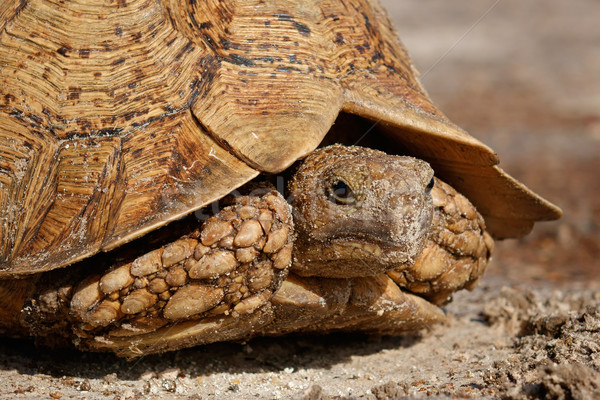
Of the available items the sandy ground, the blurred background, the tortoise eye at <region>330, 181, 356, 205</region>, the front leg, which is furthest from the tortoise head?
the blurred background

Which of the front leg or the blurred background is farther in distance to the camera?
the blurred background

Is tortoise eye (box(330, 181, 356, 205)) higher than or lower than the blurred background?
higher

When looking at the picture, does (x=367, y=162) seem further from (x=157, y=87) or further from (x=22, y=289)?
(x=22, y=289)

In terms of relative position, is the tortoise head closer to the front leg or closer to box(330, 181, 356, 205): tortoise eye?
box(330, 181, 356, 205): tortoise eye

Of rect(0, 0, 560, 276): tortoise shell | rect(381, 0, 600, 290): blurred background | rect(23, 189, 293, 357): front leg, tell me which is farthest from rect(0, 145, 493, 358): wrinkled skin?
rect(381, 0, 600, 290): blurred background

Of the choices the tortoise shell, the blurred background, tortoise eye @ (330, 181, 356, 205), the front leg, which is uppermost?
the tortoise shell

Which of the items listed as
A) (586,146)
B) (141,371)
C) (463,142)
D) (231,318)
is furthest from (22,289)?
(586,146)

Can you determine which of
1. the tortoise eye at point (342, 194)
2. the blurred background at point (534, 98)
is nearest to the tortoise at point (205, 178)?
the tortoise eye at point (342, 194)

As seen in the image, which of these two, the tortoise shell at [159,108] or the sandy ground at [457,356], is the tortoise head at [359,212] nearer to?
the tortoise shell at [159,108]
